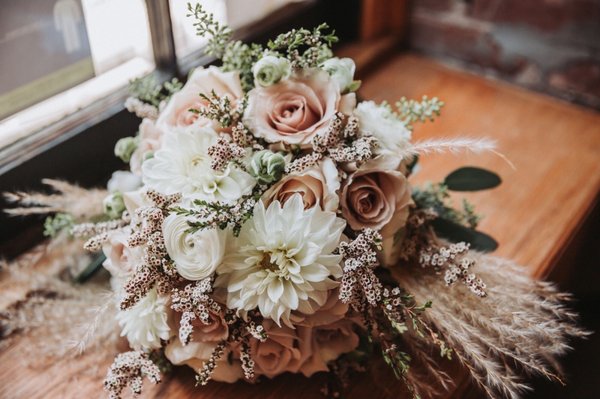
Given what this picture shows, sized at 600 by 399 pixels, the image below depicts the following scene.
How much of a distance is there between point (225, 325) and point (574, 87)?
104 centimetres

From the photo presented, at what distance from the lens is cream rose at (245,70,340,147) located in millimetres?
770

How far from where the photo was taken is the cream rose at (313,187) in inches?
29.1

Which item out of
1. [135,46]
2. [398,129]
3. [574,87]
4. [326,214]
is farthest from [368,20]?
[326,214]

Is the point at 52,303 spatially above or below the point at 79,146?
below

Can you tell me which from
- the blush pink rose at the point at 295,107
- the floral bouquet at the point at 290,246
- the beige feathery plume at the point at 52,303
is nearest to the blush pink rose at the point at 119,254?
the floral bouquet at the point at 290,246

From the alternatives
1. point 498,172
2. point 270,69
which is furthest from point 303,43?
point 498,172

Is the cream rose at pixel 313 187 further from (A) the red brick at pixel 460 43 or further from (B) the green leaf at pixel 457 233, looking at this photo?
(A) the red brick at pixel 460 43

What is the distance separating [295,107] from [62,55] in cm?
45

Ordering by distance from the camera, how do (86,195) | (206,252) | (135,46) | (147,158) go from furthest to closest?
(135,46), (86,195), (147,158), (206,252)

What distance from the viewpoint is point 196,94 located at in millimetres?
838

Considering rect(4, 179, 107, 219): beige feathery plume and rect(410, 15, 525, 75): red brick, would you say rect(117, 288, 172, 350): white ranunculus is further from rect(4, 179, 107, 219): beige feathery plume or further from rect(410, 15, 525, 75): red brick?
rect(410, 15, 525, 75): red brick

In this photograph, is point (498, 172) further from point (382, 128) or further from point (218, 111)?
point (218, 111)

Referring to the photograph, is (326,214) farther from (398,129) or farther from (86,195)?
(86,195)

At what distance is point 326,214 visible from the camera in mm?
722
